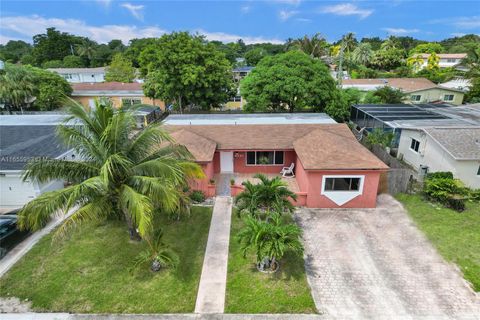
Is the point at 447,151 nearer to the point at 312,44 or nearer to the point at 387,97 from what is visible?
the point at 387,97

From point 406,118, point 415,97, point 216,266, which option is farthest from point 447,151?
point 415,97

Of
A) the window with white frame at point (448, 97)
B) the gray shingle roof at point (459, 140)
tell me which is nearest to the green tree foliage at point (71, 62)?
the gray shingle roof at point (459, 140)

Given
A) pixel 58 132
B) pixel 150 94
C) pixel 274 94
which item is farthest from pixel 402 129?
pixel 150 94

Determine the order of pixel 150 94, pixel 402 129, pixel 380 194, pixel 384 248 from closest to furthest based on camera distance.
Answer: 1. pixel 384 248
2. pixel 380 194
3. pixel 402 129
4. pixel 150 94

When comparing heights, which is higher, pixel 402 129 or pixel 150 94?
pixel 150 94

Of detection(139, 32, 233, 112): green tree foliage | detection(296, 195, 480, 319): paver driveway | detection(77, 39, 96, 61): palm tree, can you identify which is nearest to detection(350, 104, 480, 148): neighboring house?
detection(296, 195, 480, 319): paver driveway

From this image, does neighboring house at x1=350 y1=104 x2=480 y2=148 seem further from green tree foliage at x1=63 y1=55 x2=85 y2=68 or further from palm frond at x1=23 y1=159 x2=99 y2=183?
green tree foliage at x1=63 y1=55 x2=85 y2=68

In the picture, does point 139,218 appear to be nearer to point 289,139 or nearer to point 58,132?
point 58,132
